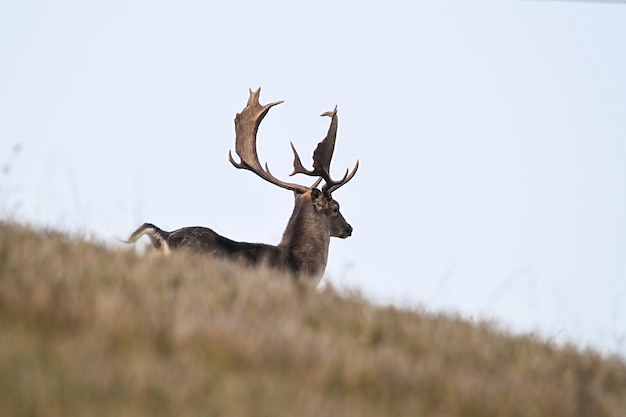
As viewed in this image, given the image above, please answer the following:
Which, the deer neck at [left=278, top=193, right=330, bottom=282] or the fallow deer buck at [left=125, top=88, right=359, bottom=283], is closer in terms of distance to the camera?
the fallow deer buck at [left=125, top=88, right=359, bottom=283]

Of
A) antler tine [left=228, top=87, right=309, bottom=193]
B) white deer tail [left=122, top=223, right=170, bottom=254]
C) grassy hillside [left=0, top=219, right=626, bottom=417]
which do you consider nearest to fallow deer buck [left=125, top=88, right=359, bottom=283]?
antler tine [left=228, top=87, right=309, bottom=193]

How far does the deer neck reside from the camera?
12.2 m

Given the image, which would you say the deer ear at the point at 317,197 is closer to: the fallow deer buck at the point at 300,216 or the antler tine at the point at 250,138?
the fallow deer buck at the point at 300,216

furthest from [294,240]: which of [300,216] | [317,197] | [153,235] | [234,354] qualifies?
[234,354]

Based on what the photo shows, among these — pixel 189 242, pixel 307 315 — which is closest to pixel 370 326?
pixel 307 315

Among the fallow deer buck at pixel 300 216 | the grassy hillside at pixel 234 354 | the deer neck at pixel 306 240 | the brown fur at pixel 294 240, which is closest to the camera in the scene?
the grassy hillside at pixel 234 354

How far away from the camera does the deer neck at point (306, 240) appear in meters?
12.2

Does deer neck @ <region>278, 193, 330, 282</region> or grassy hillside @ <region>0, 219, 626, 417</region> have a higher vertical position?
deer neck @ <region>278, 193, 330, 282</region>

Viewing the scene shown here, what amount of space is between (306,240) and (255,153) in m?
1.59

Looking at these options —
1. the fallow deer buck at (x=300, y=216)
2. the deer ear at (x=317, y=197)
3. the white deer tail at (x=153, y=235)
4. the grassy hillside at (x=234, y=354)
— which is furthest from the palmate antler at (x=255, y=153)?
the grassy hillside at (x=234, y=354)

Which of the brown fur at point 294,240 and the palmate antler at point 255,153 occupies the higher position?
the palmate antler at point 255,153

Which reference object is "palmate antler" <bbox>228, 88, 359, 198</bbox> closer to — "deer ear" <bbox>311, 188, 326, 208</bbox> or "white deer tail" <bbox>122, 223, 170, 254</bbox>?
"deer ear" <bbox>311, 188, 326, 208</bbox>

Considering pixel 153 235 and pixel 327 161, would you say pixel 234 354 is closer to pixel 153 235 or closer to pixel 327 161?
pixel 153 235

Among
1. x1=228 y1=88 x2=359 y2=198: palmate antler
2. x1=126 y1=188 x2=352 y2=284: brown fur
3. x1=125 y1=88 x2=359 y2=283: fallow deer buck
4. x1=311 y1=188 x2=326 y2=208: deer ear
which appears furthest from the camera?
x1=228 y1=88 x2=359 y2=198: palmate antler
